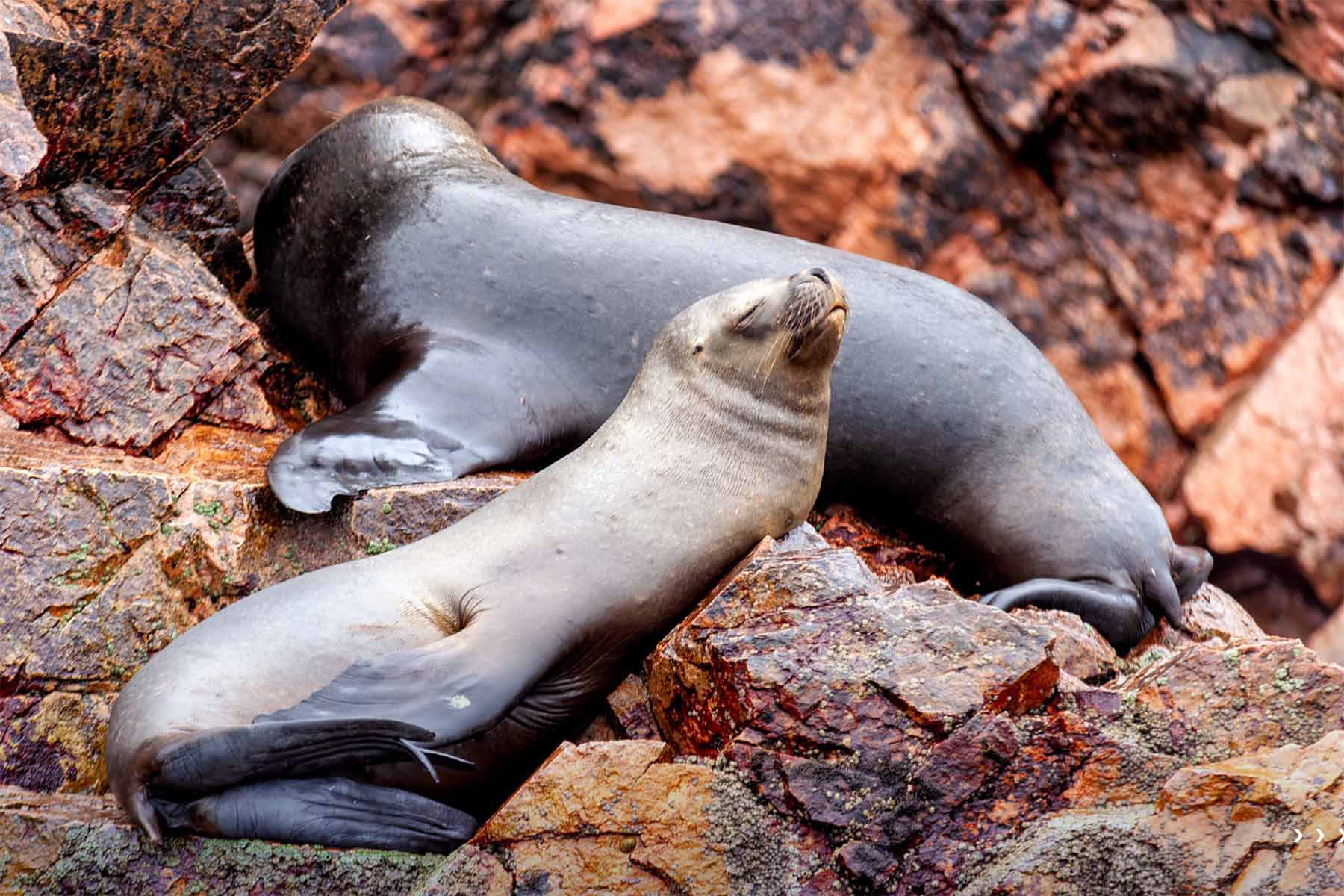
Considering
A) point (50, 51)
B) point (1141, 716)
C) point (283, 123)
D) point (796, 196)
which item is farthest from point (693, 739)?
point (283, 123)

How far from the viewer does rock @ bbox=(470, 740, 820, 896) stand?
3537mm

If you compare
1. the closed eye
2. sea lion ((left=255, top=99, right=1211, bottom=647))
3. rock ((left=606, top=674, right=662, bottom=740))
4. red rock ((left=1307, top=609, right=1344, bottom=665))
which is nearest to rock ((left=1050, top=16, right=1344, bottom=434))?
red rock ((left=1307, top=609, right=1344, bottom=665))

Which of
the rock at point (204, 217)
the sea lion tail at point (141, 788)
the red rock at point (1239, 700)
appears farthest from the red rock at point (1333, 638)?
the sea lion tail at point (141, 788)

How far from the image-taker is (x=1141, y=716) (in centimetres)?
381

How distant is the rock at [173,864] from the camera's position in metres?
3.60

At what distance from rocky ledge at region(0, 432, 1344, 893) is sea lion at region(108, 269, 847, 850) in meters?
0.14

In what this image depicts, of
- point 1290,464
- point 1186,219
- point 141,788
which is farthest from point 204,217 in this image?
point 1290,464

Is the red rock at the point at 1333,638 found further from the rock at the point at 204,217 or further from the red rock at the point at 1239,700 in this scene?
the rock at the point at 204,217

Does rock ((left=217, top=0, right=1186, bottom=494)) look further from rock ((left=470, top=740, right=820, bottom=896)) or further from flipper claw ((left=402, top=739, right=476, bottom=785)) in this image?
rock ((left=470, top=740, right=820, bottom=896))

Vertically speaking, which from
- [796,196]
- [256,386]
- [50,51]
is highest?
[50,51]

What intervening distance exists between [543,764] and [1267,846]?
5.32 ft

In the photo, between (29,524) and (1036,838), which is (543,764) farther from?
(29,524)

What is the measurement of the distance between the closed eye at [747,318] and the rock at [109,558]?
919mm

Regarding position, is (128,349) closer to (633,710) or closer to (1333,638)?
(633,710)
